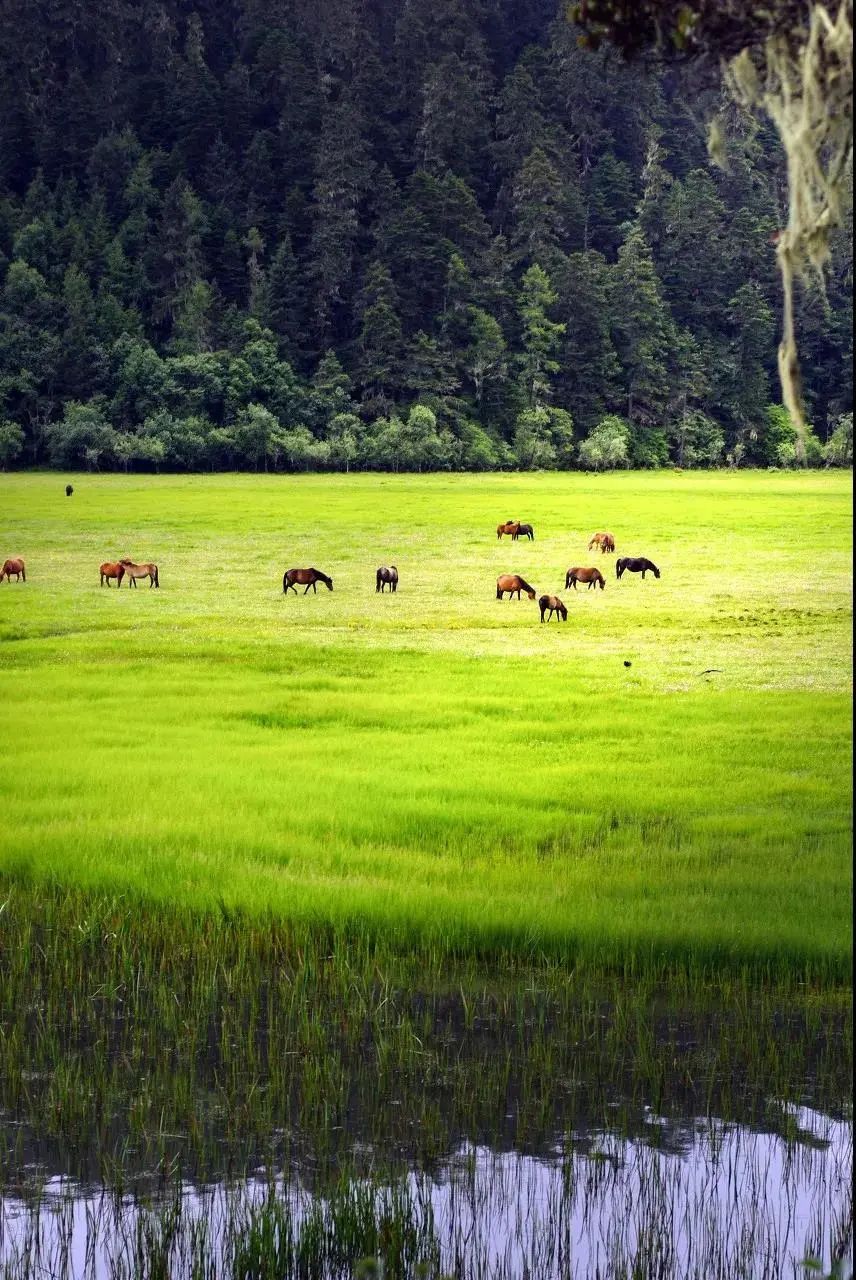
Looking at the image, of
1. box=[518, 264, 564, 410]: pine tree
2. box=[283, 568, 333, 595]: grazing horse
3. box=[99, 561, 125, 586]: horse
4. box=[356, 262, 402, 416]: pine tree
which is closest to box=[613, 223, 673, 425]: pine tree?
box=[518, 264, 564, 410]: pine tree

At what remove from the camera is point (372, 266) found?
52000 mm

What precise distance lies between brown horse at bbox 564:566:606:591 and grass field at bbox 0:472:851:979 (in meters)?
0.30

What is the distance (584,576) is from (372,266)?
91.8ft

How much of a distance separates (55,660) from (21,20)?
42.1 metres

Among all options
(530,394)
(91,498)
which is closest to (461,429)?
(530,394)

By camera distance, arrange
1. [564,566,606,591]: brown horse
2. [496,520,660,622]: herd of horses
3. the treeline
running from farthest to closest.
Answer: the treeline → [564,566,606,591]: brown horse → [496,520,660,622]: herd of horses

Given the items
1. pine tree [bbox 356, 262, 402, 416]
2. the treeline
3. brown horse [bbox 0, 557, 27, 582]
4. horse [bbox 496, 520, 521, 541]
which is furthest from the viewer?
pine tree [bbox 356, 262, 402, 416]

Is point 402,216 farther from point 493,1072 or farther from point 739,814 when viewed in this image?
point 493,1072

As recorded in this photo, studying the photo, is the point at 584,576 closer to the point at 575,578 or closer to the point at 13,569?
the point at 575,578

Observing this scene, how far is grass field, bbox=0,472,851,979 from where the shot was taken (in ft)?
33.6

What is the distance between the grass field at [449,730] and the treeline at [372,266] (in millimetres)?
12444

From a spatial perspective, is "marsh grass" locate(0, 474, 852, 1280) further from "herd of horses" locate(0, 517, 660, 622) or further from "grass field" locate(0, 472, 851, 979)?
"herd of horses" locate(0, 517, 660, 622)

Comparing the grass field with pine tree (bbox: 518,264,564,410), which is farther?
pine tree (bbox: 518,264,564,410)

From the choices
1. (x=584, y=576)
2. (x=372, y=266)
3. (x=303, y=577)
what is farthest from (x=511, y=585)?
(x=372, y=266)
